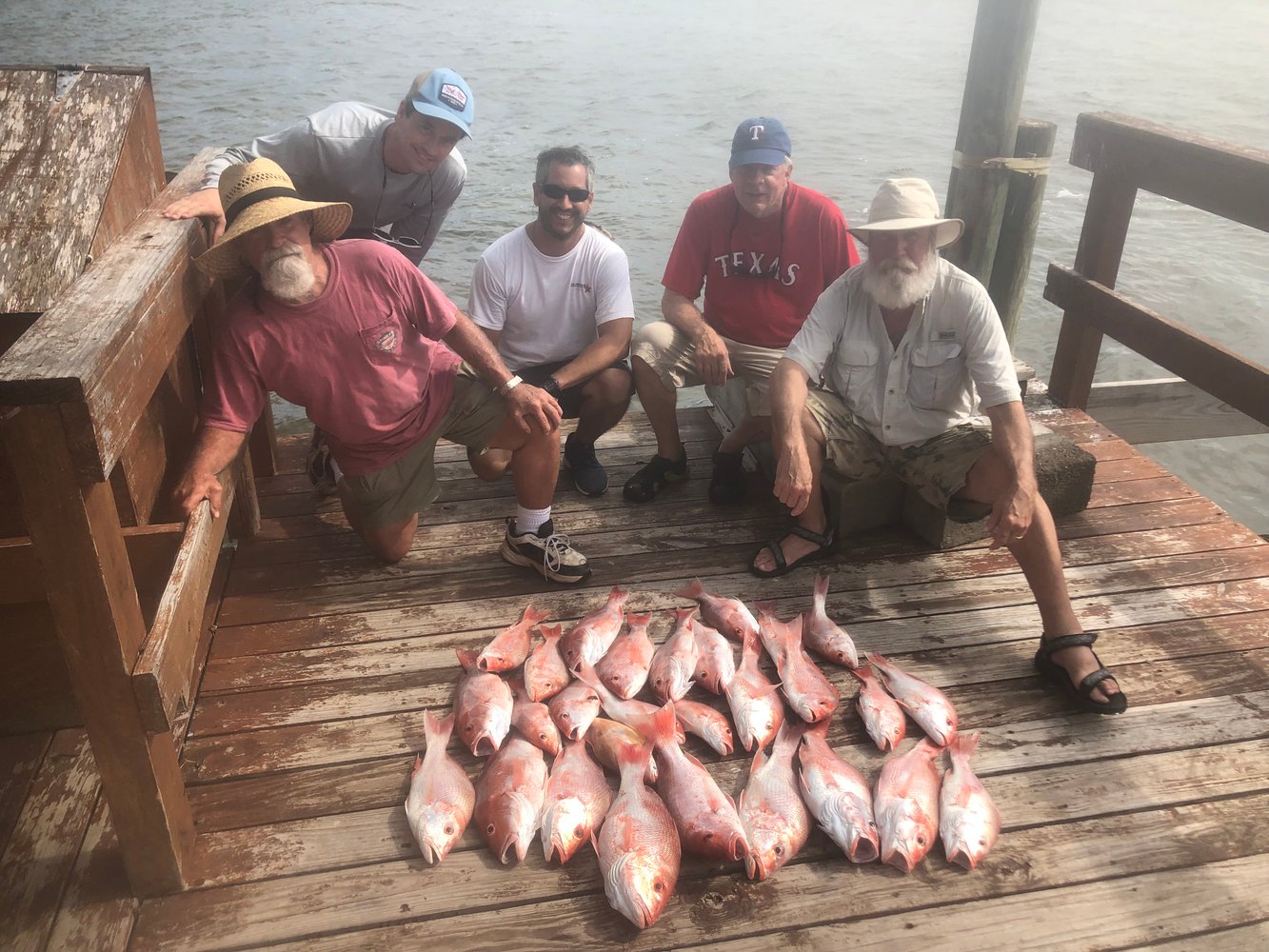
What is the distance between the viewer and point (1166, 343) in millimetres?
4383

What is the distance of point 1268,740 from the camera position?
2.98 m

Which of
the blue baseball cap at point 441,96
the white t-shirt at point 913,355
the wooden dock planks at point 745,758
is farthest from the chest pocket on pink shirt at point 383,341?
the white t-shirt at point 913,355

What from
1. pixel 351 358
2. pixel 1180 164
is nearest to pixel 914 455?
pixel 1180 164

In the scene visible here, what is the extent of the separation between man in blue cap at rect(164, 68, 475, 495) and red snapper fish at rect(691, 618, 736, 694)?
1874 mm

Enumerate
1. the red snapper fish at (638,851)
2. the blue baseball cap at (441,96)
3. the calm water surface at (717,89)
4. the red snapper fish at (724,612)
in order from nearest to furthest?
the red snapper fish at (638,851) < the red snapper fish at (724,612) < the blue baseball cap at (441,96) < the calm water surface at (717,89)

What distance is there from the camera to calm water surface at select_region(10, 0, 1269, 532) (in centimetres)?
1599

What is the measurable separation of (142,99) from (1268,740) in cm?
413

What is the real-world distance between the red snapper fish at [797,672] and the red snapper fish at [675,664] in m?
0.27

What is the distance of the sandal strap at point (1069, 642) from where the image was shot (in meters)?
3.19

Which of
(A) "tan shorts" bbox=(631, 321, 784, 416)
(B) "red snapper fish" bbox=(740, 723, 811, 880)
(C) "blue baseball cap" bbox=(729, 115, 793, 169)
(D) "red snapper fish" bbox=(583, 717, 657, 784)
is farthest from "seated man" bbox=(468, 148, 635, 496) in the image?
(B) "red snapper fish" bbox=(740, 723, 811, 880)

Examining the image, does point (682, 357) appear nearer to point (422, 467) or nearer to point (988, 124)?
point (422, 467)

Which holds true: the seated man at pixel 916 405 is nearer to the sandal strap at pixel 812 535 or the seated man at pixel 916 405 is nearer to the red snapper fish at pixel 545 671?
the sandal strap at pixel 812 535

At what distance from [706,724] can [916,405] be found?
1.50 meters

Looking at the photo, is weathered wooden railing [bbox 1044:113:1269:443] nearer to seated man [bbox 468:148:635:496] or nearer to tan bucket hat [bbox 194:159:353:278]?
seated man [bbox 468:148:635:496]
